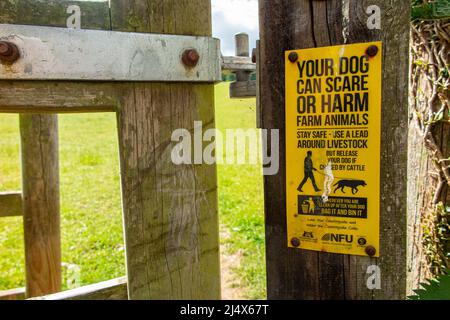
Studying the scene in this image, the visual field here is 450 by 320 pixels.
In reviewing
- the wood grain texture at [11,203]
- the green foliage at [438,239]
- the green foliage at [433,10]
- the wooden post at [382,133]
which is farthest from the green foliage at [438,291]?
the wood grain texture at [11,203]

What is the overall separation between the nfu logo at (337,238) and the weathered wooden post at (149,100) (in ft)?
1.38

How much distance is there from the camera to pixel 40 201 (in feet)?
9.14

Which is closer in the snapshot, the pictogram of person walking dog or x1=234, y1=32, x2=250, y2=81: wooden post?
the pictogram of person walking dog

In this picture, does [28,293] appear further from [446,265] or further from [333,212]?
[446,265]

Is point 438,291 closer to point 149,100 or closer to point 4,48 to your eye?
point 149,100

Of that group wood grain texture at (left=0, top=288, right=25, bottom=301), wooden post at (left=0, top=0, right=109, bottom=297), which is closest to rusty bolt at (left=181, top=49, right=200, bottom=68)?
wooden post at (left=0, top=0, right=109, bottom=297)

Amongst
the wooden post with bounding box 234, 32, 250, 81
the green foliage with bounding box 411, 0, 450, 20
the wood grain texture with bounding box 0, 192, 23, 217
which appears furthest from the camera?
the wood grain texture with bounding box 0, 192, 23, 217

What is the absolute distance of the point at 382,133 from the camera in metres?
1.01

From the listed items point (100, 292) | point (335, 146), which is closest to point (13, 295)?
point (100, 292)

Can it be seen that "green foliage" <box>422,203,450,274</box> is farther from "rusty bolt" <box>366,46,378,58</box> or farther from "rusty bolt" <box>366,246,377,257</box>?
"rusty bolt" <box>366,46,378,58</box>

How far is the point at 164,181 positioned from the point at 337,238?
0.58 meters

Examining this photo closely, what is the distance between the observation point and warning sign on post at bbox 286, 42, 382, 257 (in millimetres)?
1007
